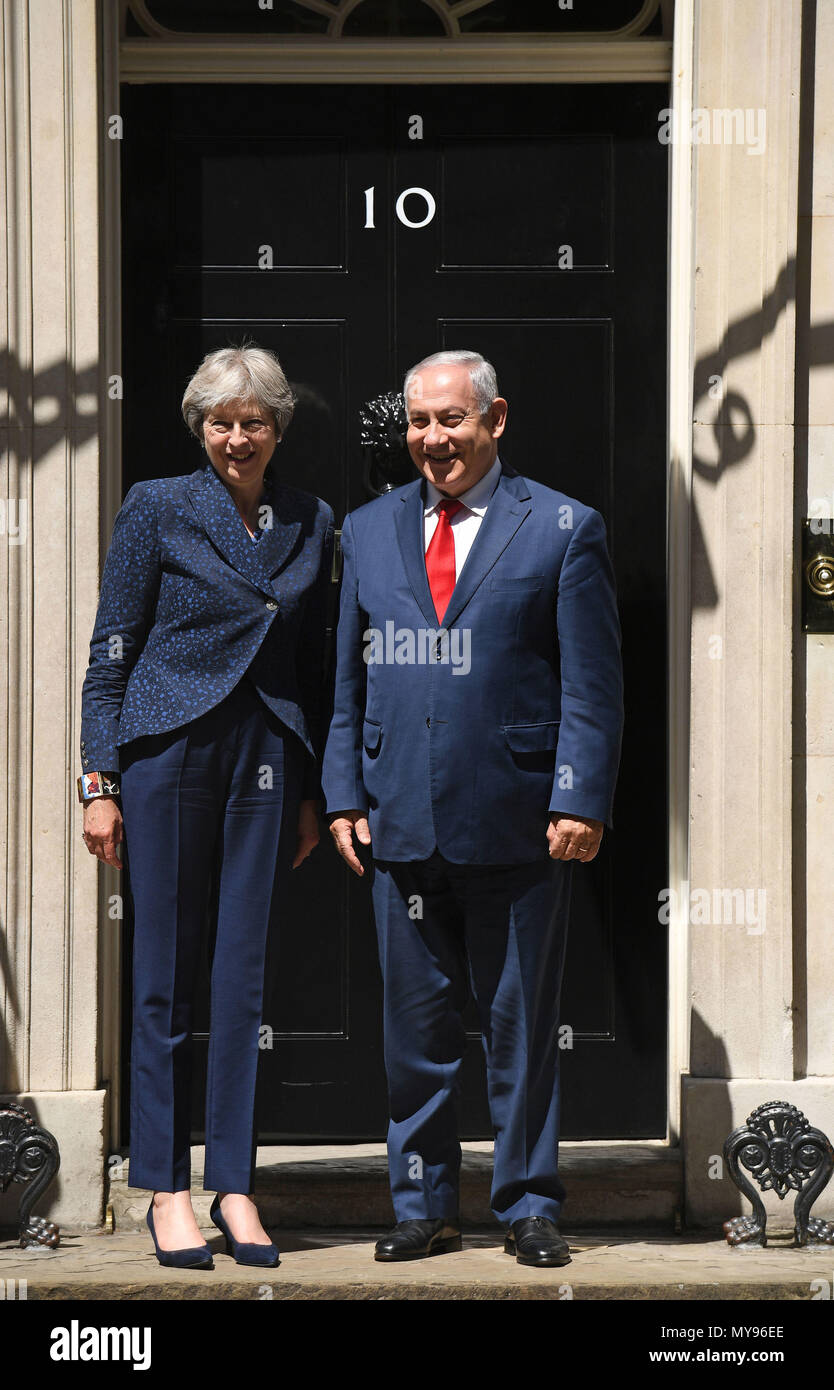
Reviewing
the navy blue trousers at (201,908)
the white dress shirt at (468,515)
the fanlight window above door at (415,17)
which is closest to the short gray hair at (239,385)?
the white dress shirt at (468,515)

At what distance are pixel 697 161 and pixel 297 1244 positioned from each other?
330cm

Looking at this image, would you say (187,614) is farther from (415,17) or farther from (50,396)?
(415,17)

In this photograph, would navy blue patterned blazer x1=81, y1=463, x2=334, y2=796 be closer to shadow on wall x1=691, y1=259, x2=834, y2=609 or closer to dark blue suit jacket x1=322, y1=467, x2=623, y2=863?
dark blue suit jacket x1=322, y1=467, x2=623, y2=863

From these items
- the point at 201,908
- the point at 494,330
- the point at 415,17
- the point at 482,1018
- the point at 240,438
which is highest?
the point at 415,17

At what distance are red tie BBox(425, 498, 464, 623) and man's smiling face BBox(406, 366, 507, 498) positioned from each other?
74mm

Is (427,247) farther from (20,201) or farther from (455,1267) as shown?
(455,1267)

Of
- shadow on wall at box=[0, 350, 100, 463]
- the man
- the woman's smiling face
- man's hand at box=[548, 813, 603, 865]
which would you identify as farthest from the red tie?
shadow on wall at box=[0, 350, 100, 463]

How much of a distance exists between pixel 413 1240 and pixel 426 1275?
0.45 ft

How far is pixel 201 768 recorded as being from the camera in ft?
14.9

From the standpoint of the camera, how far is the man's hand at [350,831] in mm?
4594

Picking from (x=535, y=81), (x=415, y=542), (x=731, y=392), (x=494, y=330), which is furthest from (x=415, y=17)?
(x=415, y=542)

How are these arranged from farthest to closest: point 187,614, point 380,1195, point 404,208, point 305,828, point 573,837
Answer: point 404,208 → point 380,1195 → point 305,828 → point 187,614 → point 573,837

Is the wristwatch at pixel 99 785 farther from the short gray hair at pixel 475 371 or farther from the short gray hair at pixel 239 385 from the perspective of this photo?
the short gray hair at pixel 475 371

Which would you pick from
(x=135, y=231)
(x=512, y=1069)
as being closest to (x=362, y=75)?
(x=135, y=231)
